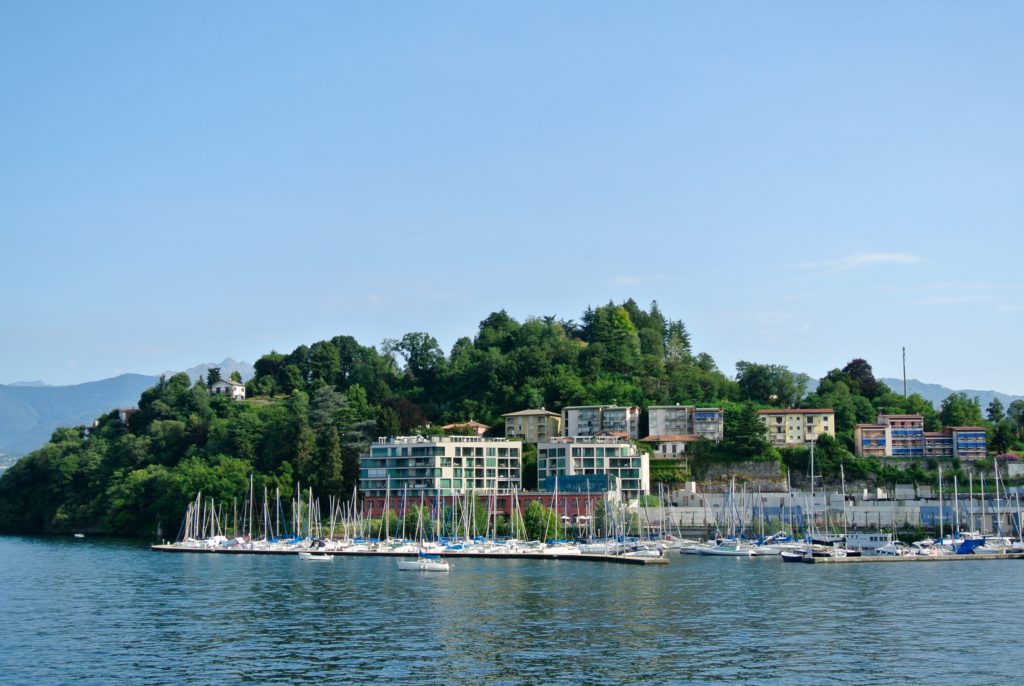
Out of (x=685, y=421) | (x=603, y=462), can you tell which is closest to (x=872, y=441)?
(x=685, y=421)

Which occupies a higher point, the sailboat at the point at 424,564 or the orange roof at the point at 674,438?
the orange roof at the point at 674,438

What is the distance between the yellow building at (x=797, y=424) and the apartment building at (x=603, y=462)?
53.0ft

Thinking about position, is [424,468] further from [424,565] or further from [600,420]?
[424,565]

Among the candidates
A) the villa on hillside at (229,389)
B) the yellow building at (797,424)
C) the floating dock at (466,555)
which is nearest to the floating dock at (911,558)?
the floating dock at (466,555)

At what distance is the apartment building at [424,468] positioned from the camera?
118 metres

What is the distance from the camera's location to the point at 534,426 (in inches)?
5192

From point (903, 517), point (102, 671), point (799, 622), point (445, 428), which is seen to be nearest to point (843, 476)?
point (903, 517)

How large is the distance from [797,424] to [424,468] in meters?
41.7

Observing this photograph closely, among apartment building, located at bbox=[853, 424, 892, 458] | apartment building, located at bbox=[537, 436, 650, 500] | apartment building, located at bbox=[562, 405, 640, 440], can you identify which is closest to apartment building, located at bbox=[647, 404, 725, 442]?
apartment building, located at bbox=[562, 405, 640, 440]

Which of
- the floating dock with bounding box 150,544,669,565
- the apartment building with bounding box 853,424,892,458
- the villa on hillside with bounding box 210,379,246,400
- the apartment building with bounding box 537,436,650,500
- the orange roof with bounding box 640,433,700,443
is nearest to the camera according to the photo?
the floating dock with bounding box 150,544,669,565

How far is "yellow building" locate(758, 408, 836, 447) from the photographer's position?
126750mm

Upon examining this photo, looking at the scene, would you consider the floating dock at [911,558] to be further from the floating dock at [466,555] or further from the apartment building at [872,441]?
the apartment building at [872,441]

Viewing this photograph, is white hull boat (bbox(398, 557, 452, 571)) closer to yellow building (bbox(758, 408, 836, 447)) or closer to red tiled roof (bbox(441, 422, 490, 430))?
red tiled roof (bbox(441, 422, 490, 430))

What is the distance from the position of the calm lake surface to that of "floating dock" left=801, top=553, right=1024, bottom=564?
18.5 ft
